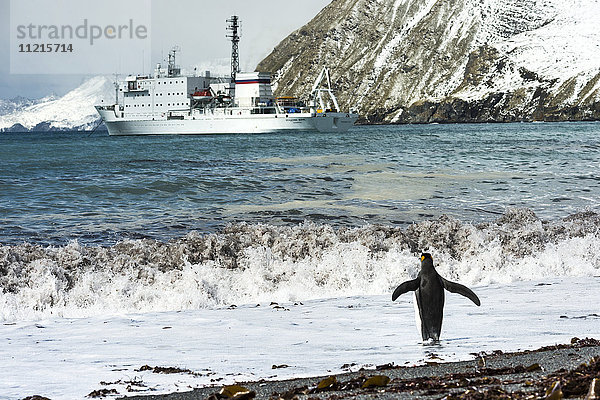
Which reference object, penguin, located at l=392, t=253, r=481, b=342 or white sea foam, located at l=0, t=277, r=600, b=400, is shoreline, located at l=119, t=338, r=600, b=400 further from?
penguin, located at l=392, t=253, r=481, b=342

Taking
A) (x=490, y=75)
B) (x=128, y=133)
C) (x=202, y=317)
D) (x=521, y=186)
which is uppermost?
(x=490, y=75)

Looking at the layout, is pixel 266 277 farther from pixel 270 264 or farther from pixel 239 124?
pixel 239 124

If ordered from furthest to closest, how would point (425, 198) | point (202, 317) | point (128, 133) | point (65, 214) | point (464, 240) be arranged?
1. point (128, 133)
2. point (425, 198)
3. point (65, 214)
4. point (464, 240)
5. point (202, 317)

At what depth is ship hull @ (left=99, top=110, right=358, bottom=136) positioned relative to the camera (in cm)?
9119

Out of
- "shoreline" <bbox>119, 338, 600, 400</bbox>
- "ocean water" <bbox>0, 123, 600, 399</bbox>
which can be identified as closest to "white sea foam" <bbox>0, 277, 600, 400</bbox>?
"ocean water" <bbox>0, 123, 600, 399</bbox>

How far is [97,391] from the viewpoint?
15.4ft

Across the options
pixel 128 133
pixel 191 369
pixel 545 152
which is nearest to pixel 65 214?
pixel 191 369

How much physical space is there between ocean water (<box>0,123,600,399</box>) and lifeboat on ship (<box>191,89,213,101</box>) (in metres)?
76.8

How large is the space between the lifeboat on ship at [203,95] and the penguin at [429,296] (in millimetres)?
92142

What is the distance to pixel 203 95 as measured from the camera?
→ 96.0 m

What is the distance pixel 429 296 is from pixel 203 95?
9243cm

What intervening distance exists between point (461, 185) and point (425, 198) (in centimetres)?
376

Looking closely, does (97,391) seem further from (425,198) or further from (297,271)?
(425,198)

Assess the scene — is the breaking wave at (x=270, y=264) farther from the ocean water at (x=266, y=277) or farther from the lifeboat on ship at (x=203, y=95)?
the lifeboat on ship at (x=203, y=95)
